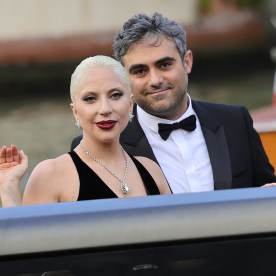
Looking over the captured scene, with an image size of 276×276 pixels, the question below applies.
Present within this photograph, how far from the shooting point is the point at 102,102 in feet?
8.33

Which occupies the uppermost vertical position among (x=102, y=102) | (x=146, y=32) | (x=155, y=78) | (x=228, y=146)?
(x=146, y=32)

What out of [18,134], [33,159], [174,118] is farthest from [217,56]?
[174,118]

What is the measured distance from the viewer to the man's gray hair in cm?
Result: 317

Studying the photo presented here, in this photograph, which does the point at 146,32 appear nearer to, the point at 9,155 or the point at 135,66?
the point at 135,66

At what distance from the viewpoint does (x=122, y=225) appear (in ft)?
6.25

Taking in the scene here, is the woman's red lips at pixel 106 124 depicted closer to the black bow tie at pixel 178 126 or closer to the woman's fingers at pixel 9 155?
the woman's fingers at pixel 9 155

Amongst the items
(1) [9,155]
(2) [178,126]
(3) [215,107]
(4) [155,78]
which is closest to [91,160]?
(1) [9,155]

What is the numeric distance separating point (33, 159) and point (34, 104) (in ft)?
25.0

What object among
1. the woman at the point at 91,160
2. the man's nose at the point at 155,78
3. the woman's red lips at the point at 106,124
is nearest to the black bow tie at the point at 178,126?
the man's nose at the point at 155,78

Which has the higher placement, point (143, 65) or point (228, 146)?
point (143, 65)

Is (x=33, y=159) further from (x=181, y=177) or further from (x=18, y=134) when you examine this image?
(x=181, y=177)

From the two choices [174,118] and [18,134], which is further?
[18,134]

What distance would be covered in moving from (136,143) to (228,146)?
0.30 m

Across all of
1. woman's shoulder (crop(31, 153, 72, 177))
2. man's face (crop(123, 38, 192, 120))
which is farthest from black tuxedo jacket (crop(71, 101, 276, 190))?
woman's shoulder (crop(31, 153, 72, 177))
